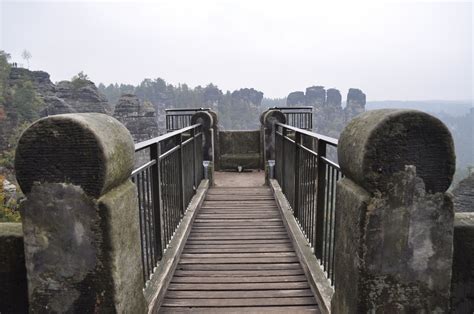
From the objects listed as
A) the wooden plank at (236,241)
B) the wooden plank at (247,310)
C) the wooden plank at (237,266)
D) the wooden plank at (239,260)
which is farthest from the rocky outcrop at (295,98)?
the wooden plank at (247,310)

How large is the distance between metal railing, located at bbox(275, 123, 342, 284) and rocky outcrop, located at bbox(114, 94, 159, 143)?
6438 centimetres

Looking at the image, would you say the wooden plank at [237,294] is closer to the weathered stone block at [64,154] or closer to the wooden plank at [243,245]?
the wooden plank at [243,245]

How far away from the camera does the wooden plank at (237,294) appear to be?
3246mm

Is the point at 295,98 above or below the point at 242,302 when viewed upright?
above

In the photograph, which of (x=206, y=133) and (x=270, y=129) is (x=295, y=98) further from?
(x=206, y=133)

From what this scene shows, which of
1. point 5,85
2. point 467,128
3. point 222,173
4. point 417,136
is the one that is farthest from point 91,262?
point 467,128

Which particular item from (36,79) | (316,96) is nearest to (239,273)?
(36,79)

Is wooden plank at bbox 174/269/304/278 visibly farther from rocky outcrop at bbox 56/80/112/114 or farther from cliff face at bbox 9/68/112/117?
rocky outcrop at bbox 56/80/112/114

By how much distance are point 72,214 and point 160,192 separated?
166cm

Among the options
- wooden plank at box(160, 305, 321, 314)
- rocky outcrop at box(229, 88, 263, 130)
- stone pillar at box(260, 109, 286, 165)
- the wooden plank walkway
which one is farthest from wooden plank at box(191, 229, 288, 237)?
rocky outcrop at box(229, 88, 263, 130)

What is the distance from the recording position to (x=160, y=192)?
11.6 feet

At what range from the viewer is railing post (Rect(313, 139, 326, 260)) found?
3.38m

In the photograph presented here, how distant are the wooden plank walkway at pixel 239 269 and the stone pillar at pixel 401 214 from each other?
3.93 ft

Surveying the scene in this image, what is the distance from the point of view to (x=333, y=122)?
127 metres
